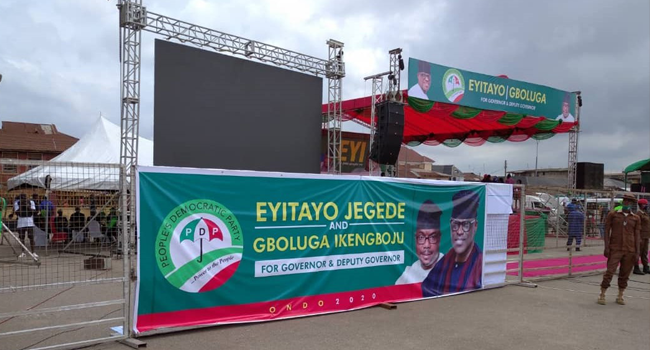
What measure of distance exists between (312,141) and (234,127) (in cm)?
325

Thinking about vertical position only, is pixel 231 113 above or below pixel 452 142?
above

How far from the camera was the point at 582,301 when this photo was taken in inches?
311

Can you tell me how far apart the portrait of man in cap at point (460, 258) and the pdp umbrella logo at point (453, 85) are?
8317 mm

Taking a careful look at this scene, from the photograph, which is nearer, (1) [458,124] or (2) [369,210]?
(2) [369,210]

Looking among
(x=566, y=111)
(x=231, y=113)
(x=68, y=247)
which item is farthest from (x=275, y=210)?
(x=566, y=111)

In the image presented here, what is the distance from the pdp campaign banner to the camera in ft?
17.3

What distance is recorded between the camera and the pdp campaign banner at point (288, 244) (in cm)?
529

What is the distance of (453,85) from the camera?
53.1 feet

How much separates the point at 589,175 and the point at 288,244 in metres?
19.2

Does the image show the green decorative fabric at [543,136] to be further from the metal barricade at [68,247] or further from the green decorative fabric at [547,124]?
the metal barricade at [68,247]

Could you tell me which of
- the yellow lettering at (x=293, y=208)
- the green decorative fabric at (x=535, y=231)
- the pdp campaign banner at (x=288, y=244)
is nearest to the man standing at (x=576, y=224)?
the green decorative fabric at (x=535, y=231)

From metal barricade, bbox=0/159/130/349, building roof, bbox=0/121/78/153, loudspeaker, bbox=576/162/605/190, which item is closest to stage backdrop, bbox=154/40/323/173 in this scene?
metal barricade, bbox=0/159/130/349

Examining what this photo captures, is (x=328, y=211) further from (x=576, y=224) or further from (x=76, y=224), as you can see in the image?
(x=576, y=224)

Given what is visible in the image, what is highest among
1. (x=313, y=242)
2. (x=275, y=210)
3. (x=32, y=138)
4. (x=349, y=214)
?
(x=32, y=138)
